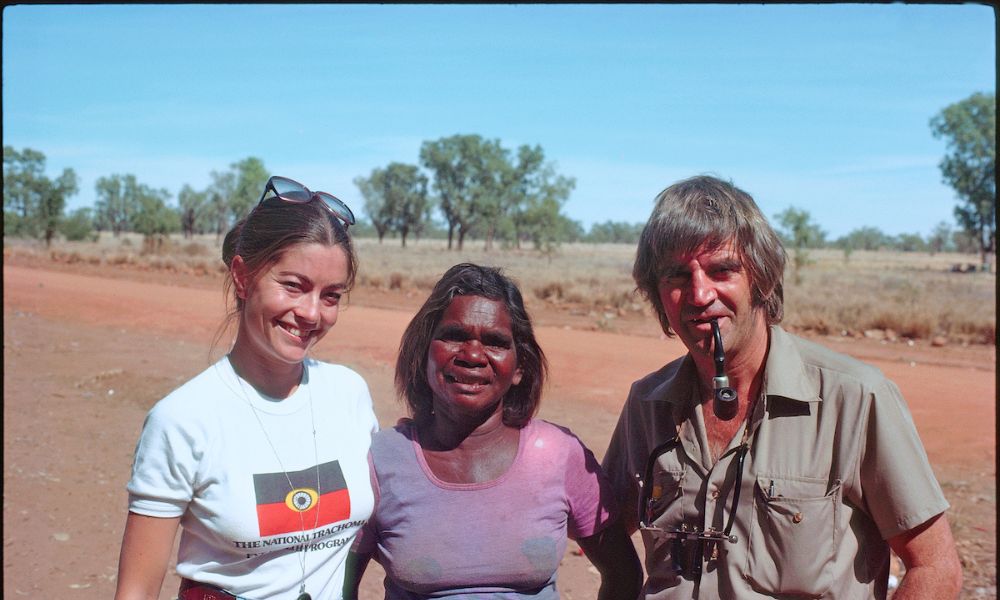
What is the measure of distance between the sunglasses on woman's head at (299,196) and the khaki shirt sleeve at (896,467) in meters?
1.54

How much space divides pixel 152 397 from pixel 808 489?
749cm

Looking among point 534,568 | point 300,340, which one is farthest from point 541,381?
point 300,340

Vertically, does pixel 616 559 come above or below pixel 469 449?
below

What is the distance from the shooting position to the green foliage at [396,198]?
7150 cm

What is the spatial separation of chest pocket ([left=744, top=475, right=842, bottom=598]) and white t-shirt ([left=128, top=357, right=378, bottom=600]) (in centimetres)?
108

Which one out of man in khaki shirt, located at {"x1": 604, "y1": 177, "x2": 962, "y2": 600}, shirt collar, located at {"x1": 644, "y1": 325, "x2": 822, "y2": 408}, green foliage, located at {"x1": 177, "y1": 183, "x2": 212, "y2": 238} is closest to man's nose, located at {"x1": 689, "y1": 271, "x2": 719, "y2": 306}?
man in khaki shirt, located at {"x1": 604, "y1": 177, "x2": 962, "y2": 600}

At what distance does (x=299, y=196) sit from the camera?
2.51m

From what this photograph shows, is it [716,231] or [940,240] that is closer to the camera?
[716,231]

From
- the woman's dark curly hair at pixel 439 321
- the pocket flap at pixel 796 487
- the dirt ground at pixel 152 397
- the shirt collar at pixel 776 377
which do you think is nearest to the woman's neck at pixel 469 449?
the woman's dark curly hair at pixel 439 321

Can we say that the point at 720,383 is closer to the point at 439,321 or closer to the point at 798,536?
the point at 798,536

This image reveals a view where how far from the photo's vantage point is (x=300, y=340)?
2.42 meters

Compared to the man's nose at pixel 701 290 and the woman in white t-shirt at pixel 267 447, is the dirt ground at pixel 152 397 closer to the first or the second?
the woman in white t-shirt at pixel 267 447

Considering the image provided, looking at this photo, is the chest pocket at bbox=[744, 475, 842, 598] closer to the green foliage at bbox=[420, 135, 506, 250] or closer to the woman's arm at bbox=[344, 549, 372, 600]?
the woman's arm at bbox=[344, 549, 372, 600]

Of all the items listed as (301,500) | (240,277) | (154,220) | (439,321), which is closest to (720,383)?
(439,321)
